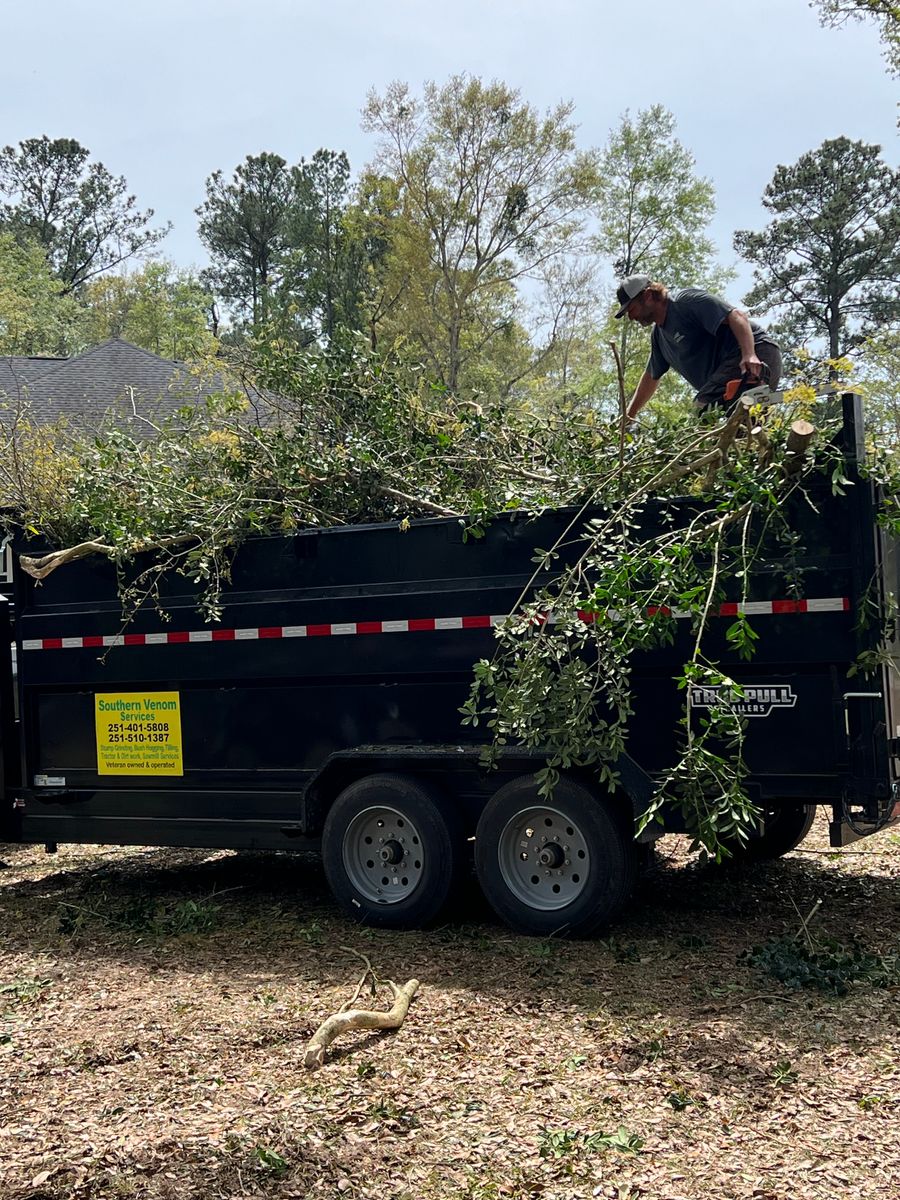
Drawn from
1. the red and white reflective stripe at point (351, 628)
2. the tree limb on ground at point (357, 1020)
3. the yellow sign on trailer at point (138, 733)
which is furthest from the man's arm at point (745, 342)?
the yellow sign on trailer at point (138, 733)

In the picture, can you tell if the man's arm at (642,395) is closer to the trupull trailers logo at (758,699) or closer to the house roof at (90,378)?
the trupull trailers logo at (758,699)

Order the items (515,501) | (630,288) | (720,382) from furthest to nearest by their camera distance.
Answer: (630,288) → (720,382) → (515,501)

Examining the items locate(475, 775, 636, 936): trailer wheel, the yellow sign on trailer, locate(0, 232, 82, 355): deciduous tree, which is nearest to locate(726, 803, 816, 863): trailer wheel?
locate(475, 775, 636, 936): trailer wheel

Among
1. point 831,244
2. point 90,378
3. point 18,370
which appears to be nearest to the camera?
point 90,378

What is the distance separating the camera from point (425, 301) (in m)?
32.7

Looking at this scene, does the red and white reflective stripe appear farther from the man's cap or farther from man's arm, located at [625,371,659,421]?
the man's cap

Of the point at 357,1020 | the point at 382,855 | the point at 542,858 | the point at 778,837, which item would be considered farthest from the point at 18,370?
the point at 357,1020

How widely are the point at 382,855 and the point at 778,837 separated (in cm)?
250

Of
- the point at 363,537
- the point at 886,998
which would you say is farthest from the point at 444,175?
the point at 886,998

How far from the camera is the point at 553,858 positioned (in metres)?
5.75

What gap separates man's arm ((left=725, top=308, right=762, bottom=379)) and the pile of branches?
1.64 feet

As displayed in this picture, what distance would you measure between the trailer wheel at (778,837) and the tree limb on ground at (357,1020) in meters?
2.51

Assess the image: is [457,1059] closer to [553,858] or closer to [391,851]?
[553,858]

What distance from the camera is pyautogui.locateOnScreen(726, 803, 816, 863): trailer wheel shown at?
6699mm
